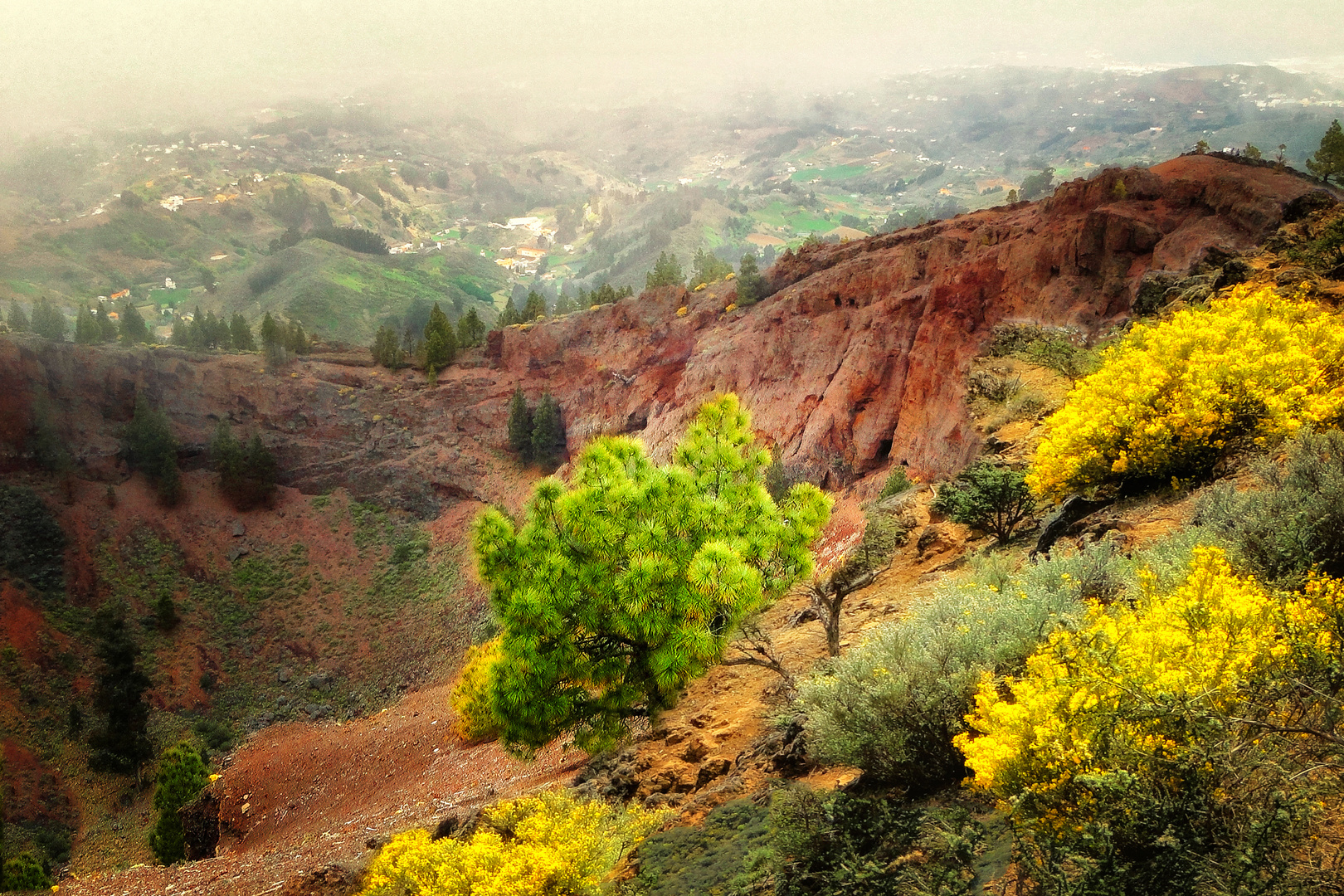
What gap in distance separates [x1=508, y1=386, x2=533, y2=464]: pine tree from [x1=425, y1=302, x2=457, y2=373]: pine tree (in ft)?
32.8

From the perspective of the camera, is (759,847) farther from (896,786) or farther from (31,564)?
(31,564)

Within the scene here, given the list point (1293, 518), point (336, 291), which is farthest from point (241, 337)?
point (1293, 518)

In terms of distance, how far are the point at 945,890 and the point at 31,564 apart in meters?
55.4

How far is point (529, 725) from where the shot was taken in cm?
988

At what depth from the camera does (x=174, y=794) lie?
2902 centimetres

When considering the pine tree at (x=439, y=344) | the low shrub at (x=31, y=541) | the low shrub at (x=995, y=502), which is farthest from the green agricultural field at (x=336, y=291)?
the low shrub at (x=995, y=502)

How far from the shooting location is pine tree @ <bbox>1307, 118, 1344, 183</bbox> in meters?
38.1

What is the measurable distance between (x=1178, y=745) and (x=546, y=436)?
5350 centimetres

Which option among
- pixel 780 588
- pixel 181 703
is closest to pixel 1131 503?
pixel 780 588

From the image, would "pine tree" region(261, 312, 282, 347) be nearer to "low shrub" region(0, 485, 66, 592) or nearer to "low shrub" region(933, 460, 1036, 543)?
"low shrub" region(0, 485, 66, 592)

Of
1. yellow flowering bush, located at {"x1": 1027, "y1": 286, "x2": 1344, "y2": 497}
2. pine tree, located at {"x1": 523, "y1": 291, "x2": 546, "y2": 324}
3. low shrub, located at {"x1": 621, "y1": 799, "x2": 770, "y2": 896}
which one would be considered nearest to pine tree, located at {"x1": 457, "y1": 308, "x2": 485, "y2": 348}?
pine tree, located at {"x1": 523, "y1": 291, "x2": 546, "y2": 324}

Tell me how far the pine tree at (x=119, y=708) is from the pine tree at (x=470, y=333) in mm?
35874

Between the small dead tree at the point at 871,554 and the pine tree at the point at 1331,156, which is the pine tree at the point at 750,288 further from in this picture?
the small dead tree at the point at 871,554

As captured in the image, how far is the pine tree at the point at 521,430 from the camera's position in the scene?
188 feet
